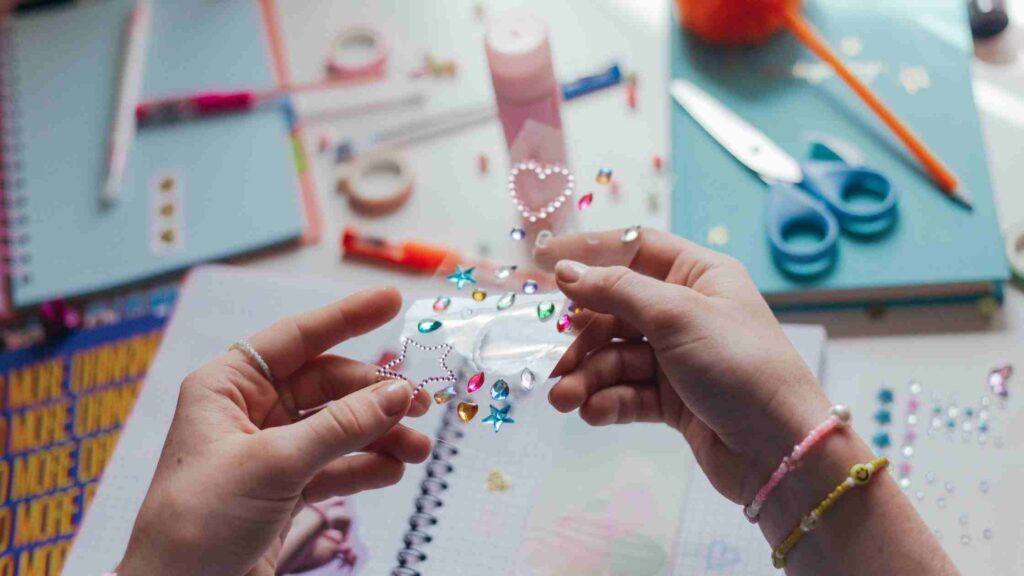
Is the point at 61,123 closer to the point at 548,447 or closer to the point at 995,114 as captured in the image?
the point at 548,447

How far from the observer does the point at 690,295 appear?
72 centimetres

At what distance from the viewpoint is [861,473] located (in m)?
0.68

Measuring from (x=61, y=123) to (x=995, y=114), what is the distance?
96 cm

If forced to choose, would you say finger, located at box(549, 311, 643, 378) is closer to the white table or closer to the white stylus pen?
the white table

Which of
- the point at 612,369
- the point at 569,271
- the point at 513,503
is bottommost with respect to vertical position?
the point at 513,503

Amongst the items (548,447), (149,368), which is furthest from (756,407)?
(149,368)

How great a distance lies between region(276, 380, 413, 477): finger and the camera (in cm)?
67

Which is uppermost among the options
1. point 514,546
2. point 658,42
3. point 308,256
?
point 658,42

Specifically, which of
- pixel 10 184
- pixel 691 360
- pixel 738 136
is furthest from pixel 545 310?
pixel 10 184

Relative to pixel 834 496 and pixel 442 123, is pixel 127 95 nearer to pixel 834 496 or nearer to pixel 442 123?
pixel 442 123

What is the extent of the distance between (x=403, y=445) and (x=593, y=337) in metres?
0.16

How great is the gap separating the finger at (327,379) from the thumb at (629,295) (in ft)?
0.58

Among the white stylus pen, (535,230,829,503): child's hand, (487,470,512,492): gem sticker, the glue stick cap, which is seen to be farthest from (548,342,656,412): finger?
the white stylus pen

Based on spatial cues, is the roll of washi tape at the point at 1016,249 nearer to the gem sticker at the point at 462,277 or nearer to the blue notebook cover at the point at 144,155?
the gem sticker at the point at 462,277
